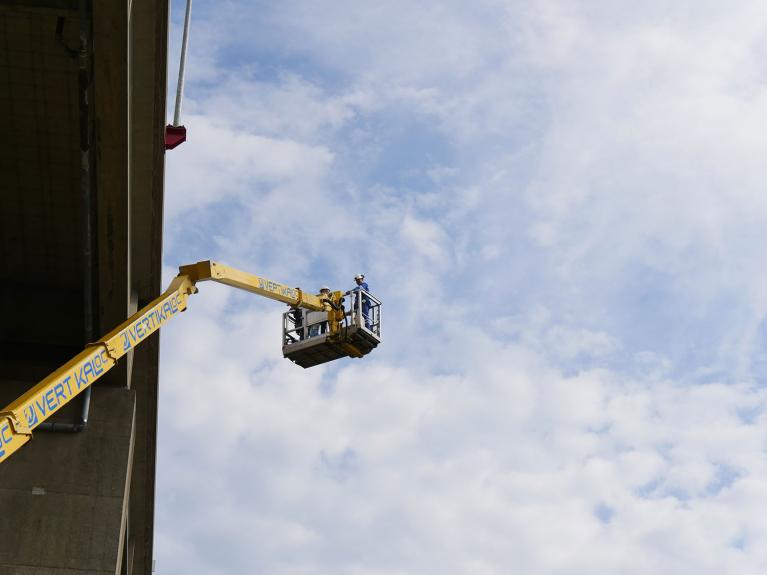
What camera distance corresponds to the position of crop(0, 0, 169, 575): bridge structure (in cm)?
1410

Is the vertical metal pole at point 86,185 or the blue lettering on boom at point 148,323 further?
the blue lettering on boom at point 148,323

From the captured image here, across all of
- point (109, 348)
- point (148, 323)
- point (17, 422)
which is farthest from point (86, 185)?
point (17, 422)

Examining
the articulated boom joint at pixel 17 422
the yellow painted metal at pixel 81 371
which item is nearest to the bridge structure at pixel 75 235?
the yellow painted metal at pixel 81 371

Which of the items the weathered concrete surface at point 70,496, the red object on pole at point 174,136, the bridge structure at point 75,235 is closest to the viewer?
the bridge structure at point 75,235

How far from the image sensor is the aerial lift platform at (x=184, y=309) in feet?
45.5

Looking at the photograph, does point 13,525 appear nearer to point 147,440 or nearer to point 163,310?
point 163,310

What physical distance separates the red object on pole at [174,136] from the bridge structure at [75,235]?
1.31 feet

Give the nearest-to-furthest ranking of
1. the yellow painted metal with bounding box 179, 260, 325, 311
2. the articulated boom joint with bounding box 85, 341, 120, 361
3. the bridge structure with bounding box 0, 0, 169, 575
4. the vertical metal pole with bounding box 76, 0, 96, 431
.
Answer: the vertical metal pole with bounding box 76, 0, 96, 431 < the bridge structure with bounding box 0, 0, 169, 575 < the articulated boom joint with bounding box 85, 341, 120, 361 < the yellow painted metal with bounding box 179, 260, 325, 311

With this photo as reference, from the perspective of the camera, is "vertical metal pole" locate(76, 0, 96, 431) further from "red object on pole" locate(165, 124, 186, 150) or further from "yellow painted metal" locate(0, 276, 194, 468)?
"red object on pole" locate(165, 124, 186, 150)

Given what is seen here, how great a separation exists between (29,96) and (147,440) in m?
10.1

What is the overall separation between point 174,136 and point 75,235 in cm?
225

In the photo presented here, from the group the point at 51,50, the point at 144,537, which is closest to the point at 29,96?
the point at 51,50

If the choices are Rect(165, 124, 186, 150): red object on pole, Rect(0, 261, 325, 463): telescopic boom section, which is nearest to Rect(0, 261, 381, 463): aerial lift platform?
Rect(0, 261, 325, 463): telescopic boom section

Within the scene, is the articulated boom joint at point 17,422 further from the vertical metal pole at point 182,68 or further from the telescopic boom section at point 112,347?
the vertical metal pole at point 182,68
